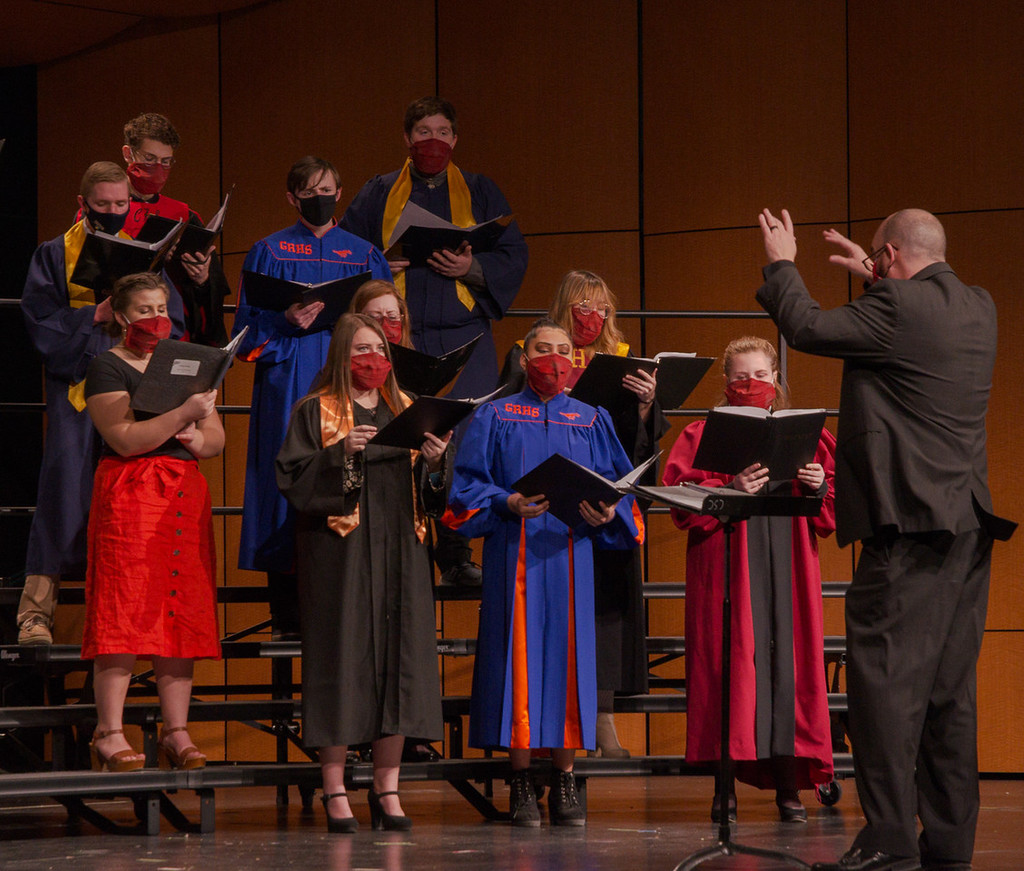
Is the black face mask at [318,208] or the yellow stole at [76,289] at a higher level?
the black face mask at [318,208]

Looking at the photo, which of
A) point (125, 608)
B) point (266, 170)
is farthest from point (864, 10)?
point (125, 608)

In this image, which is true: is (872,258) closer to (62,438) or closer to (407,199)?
(407,199)

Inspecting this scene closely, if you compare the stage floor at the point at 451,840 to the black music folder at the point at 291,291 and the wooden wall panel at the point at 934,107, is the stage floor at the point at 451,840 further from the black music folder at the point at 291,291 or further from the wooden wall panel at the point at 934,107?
the wooden wall panel at the point at 934,107

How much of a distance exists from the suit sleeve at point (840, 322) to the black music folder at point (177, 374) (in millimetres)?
1641

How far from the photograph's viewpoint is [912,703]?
10.6 feet

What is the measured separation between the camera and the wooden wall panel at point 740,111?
6590 millimetres

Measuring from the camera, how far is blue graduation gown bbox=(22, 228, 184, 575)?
4.59m

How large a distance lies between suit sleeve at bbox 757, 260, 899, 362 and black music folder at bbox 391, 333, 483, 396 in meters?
1.20

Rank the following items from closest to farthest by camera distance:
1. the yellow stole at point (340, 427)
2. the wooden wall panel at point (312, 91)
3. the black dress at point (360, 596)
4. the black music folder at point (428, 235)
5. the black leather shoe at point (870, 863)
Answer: the black leather shoe at point (870, 863)
the black dress at point (360, 596)
the yellow stole at point (340, 427)
the black music folder at point (428, 235)
the wooden wall panel at point (312, 91)

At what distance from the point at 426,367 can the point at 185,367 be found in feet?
2.35

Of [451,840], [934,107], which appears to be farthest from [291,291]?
[934,107]

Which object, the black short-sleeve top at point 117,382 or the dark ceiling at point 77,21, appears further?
the dark ceiling at point 77,21

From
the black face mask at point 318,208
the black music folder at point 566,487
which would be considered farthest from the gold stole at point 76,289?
the black music folder at point 566,487

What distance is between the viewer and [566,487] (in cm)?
402
